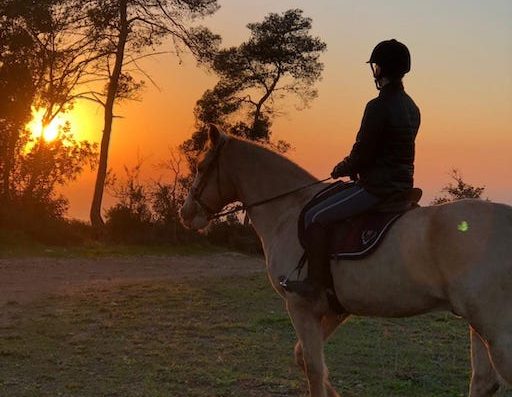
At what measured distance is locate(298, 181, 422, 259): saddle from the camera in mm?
4836

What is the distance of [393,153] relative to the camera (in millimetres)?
5020

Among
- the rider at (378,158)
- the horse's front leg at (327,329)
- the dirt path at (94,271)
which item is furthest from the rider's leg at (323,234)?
the dirt path at (94,271)

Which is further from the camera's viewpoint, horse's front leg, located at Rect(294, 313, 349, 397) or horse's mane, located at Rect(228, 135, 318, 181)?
horse's mane, located at Rect(228, 135, 318, 181)

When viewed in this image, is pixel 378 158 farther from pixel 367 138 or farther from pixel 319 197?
pixel 319 197

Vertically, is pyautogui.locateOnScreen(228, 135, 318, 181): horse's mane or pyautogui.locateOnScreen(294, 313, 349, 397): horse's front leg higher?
pyautogui.locateOnScreen(228, 135, 318, 181): horse's mane

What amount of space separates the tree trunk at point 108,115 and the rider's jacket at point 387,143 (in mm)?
21327

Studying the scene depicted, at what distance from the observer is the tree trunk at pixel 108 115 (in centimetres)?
2552

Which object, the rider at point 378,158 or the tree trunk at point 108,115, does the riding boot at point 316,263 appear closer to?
the rider at point 378,158

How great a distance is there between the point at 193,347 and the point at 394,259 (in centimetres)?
420

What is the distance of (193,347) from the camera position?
26.9ft

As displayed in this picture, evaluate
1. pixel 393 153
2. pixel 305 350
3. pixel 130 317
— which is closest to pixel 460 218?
pixel 393 153

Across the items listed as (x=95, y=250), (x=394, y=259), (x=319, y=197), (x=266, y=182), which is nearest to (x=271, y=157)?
(x=266, y=182)

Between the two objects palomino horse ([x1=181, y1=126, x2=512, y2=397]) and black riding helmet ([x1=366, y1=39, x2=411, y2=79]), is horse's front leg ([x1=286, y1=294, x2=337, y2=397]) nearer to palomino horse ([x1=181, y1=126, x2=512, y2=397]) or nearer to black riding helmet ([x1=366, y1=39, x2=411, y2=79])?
palomino horse ([x1=181, y1=126, x2=512, y2=397])

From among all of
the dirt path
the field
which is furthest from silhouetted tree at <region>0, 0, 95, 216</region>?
the field
